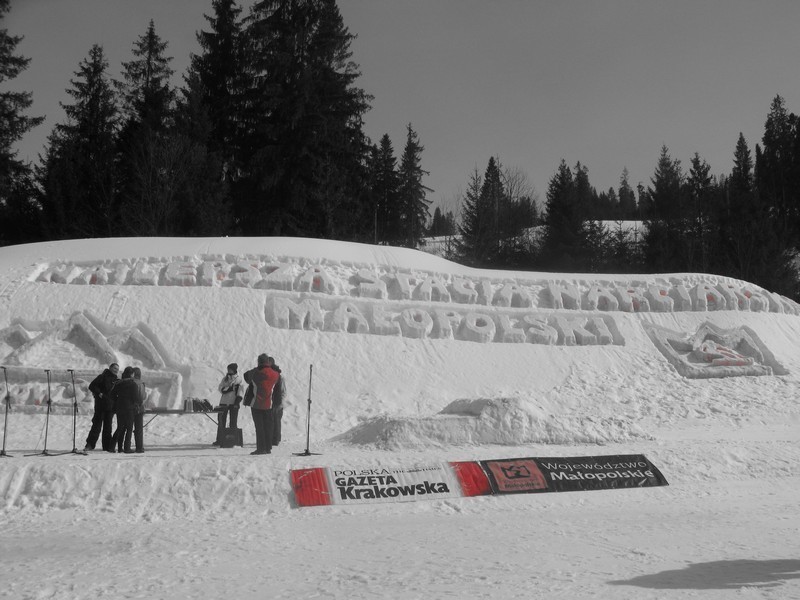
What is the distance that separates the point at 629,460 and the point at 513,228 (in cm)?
3656

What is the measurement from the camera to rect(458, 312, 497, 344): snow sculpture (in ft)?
58.2

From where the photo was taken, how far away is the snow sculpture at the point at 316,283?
1788 cm

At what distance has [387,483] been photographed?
345 inches

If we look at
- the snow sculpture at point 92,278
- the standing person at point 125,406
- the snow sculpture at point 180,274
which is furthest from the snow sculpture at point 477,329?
the standing person at point 125,406

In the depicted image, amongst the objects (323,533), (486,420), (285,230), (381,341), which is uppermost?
(285,230)

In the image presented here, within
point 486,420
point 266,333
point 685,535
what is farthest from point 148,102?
point 685,535

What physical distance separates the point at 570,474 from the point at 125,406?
20.4 ft

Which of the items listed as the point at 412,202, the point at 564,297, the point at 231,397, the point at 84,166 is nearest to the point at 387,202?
the point at 412,202

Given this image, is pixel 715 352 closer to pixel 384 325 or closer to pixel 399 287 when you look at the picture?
pixel 399 287

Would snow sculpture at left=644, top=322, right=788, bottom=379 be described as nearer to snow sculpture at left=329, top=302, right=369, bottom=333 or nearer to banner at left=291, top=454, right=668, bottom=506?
snow sculpture at left=329, top=302, right=369, bottom=333

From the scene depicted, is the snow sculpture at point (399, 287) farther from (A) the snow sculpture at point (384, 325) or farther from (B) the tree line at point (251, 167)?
(B) the tree line at point (251, 167)

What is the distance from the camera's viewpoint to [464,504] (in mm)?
8578

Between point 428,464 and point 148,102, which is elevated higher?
point 148,102

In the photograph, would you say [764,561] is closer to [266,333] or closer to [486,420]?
[486,420]
